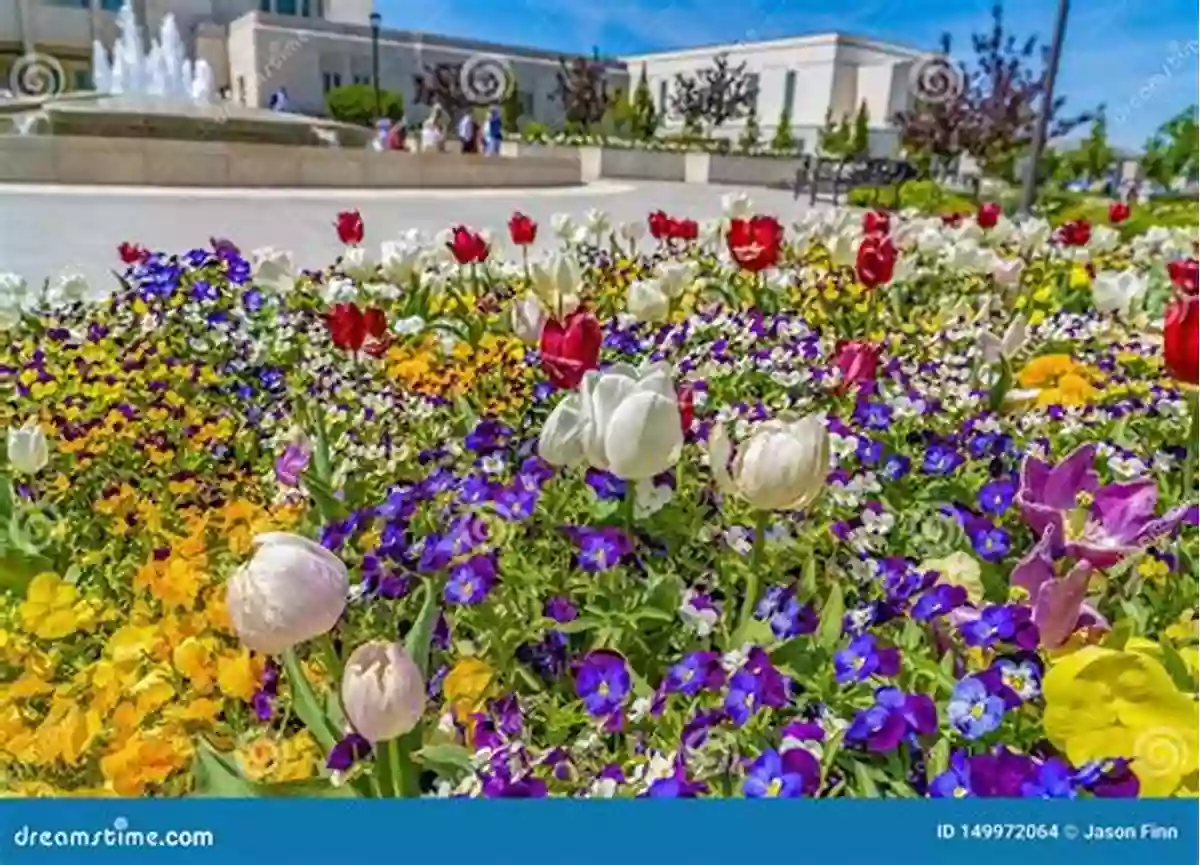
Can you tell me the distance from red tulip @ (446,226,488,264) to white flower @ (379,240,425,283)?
83 mm

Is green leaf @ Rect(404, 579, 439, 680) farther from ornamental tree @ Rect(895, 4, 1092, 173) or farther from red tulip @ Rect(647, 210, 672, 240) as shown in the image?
red tulip @ Rect(647, 210, 672, 240)

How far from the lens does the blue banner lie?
1.12 meters

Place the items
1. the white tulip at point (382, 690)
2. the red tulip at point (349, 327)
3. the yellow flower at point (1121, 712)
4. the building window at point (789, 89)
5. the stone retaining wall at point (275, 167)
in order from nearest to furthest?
1. the white tulip at point (382, 690)
2. the yellow flower at point (1121, 712)
3. the red tulip at point (349, 327)
4. the building window at point (789, 89)
5. the stone retaining wall at point (275, 167)

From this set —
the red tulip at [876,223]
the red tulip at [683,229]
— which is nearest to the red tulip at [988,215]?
the red tulip at [876,223]

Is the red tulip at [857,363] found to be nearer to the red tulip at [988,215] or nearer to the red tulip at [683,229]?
the red tulip at [683,229]

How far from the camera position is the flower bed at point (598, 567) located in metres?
1.02

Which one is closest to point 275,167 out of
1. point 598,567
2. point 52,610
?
point 52,610

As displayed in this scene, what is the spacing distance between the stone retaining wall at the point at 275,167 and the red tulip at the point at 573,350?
171cm

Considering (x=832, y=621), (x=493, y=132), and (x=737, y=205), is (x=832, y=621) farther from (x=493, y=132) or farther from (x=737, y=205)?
(x=493, y=132)

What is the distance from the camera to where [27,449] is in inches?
57.1

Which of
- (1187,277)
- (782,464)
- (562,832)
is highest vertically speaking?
(1187,277)

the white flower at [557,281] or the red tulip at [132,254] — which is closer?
the white flower at [557,281]

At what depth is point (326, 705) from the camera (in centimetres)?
112

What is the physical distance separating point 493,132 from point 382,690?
2.26 meters
